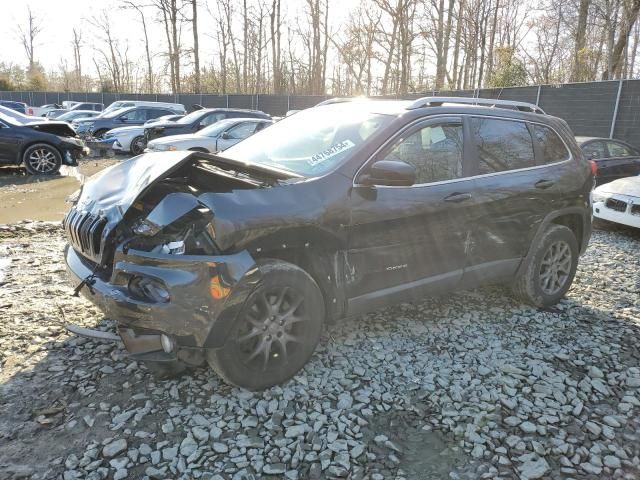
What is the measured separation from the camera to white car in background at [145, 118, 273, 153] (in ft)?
37.8

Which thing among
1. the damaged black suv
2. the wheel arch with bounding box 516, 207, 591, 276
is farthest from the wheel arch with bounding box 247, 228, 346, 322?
the wheel arch with bounding box 516, 207, 591, 276

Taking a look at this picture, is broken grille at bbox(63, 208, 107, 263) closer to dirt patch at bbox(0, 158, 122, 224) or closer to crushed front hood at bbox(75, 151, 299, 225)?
crushed front hood at bbox(75, 151, 299, 225)

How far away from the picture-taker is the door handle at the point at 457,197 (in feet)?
12.0

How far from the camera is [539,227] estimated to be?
14.3 feet

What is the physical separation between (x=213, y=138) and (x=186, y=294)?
998 cm

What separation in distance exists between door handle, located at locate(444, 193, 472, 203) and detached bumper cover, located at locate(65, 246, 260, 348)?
1.66m

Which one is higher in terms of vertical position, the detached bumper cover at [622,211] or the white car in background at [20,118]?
the white car in background at [20,118]

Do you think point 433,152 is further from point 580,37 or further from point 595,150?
point 580,37

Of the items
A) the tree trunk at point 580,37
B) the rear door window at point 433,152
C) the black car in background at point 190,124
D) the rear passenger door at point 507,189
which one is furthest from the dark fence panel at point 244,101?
the rear door window at point 433,152

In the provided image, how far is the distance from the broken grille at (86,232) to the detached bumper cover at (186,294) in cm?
25

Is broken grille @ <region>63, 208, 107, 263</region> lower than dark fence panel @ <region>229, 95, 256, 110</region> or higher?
lower

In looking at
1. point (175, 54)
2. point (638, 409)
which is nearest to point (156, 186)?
point (638, 409)

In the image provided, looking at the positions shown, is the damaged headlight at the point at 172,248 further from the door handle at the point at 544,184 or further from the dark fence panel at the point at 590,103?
the dark fence panel at the point at 590,103

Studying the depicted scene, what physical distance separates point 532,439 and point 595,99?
47.6 ft
